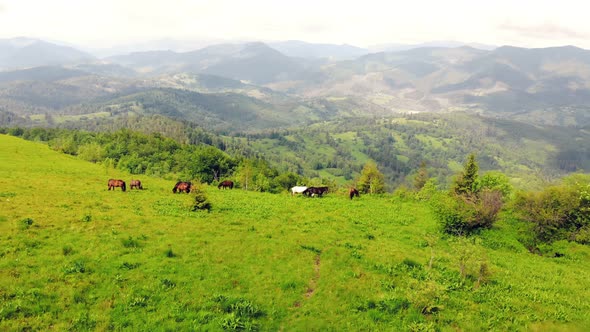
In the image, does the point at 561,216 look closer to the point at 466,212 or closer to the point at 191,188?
the point at 466,212

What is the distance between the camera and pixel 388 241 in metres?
29.2

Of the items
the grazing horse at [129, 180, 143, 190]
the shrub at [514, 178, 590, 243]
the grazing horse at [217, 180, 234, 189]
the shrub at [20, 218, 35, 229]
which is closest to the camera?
the shrub at [20, 218, 35, 229]

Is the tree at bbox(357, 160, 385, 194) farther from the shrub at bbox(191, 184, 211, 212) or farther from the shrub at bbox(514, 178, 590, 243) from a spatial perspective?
the shrub at bbox(191, 184, 211, 212)

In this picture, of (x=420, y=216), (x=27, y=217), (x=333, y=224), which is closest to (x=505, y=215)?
(x=420, y=216)

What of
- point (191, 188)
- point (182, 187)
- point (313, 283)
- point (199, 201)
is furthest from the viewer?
point (182, 187)

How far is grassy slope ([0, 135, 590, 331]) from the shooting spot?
1519cm

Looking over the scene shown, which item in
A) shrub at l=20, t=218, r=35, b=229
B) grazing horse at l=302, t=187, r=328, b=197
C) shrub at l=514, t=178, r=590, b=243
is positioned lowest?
grazing horse at l=302, t=187, r=328, b=197

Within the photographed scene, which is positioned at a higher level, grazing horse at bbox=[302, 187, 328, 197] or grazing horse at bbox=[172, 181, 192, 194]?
grazing horse at bbox=[172, 181, 192, 194]


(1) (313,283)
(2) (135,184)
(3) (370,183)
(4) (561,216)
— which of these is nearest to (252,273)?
(1) (313,283)

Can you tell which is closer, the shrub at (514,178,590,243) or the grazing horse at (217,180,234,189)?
the shrub at (514,178,590,243)

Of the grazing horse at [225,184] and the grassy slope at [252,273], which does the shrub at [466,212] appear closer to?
the grassy slope at [252,273]

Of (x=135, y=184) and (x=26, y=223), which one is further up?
(x=26, y=223)

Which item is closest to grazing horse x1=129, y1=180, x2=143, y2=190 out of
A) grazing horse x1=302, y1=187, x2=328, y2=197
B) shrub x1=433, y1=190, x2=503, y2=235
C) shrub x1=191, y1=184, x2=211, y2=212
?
shrub x1=191, y1=184, x2=211, y2=212

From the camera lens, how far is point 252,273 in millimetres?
Result: 19859
